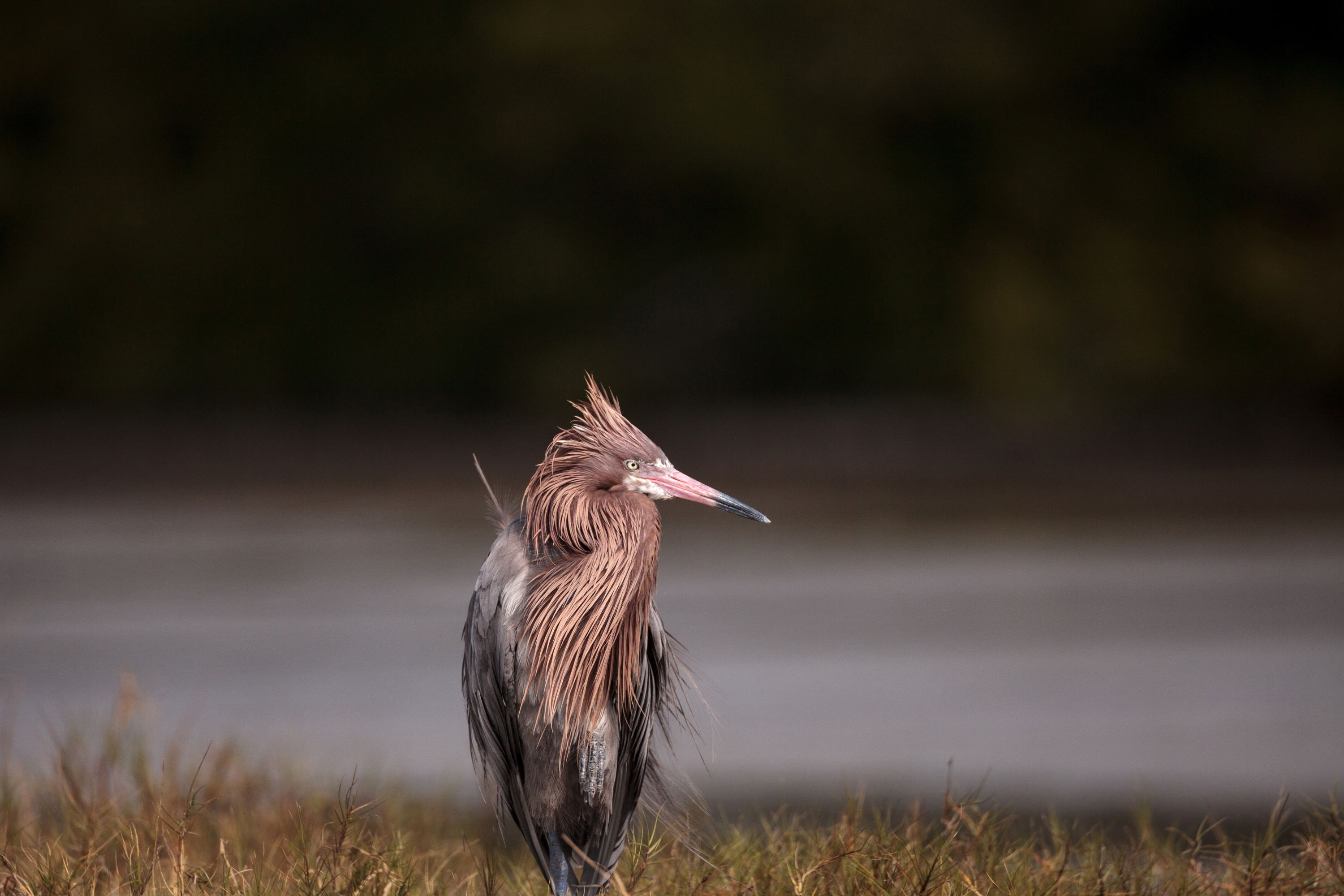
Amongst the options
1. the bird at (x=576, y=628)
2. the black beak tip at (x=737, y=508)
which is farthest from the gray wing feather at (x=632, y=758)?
the black beak tip at (x=737, y=508)

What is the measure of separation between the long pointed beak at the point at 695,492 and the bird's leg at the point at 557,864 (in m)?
0.86

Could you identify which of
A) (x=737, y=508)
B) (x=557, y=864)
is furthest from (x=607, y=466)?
(x=557, y=864)

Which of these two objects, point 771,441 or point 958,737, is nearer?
point 958,737

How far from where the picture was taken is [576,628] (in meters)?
3.34

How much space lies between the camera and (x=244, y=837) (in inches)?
166

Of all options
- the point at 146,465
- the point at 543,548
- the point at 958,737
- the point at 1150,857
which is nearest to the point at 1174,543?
the point at 958,737

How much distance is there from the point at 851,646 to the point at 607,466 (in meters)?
5.44

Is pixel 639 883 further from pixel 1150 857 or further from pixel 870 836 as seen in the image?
pixel 1150 857

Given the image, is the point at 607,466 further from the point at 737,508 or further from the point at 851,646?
the point at 851,646

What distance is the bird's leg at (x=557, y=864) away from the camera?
348cm

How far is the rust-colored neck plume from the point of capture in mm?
3309

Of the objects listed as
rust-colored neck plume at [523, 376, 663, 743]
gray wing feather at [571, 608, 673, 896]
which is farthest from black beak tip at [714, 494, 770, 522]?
gray wing feather at [571, 608, 673, 896]

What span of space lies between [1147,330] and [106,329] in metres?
11.5

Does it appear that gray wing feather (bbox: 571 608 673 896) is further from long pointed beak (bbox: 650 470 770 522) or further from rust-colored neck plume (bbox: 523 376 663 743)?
long pointed beak (bbox: 650 470 770 522)
